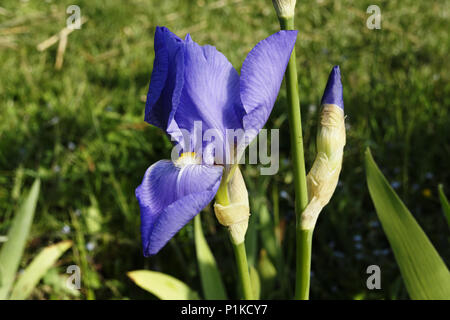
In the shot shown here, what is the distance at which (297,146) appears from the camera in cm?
75

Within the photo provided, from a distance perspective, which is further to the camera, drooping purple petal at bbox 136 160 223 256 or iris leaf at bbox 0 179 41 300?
iris leaf at bbox 0 179 41 300

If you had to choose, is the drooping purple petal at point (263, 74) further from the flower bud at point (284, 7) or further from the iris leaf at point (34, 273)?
the iris leaf at point (34, 273)

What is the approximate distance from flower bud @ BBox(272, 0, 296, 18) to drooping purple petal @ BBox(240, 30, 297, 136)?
0.14 feet

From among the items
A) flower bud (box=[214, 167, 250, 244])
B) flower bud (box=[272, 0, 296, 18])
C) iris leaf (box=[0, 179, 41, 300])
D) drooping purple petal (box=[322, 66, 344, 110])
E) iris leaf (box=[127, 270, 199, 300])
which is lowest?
iris leaf (box=[127, 270, 199, 300])

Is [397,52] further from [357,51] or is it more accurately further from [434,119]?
[434,119]

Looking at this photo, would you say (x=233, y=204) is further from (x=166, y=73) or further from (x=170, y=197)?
(x=166, y=73)

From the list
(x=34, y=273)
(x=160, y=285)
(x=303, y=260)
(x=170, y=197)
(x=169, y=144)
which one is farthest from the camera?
(x=169, y=144)

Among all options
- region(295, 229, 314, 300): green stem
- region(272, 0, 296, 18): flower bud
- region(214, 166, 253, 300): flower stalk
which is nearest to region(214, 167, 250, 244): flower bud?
region(214, 166, 253, 300): flower stalk

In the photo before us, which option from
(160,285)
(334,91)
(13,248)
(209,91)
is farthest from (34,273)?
(334,91)

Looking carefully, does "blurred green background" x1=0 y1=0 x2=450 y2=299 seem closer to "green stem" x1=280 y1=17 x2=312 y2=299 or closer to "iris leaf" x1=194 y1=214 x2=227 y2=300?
"iris leaf" x1=194 y1=214 x2=227 y2=300

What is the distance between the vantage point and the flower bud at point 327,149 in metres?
0.76

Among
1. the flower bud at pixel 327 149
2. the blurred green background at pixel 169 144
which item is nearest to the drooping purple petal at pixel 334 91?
the flower bud at pixel 327 149

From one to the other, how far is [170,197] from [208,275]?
0.51m

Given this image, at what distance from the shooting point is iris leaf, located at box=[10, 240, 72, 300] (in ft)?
3.91
